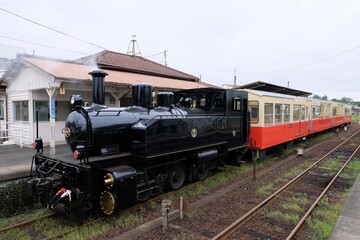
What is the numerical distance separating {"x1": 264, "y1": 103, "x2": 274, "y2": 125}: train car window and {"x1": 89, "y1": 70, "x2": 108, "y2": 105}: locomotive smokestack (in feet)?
19.8

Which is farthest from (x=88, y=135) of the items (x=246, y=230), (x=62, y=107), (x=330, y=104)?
(x=330, y=104)

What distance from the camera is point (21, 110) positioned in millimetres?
11094

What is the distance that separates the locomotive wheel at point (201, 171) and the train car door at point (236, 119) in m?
1.00

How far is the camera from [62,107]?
1095cm

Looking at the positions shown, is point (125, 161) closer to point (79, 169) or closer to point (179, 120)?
point (79, 169)

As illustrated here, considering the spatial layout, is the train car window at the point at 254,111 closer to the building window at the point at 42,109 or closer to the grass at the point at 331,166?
the grass at the point at 331,166

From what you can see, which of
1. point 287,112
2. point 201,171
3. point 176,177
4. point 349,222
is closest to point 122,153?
point 176,177

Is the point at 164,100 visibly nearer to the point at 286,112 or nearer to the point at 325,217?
the point at 325,217

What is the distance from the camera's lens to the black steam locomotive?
4.29 m

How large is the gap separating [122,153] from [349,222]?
4167 mm

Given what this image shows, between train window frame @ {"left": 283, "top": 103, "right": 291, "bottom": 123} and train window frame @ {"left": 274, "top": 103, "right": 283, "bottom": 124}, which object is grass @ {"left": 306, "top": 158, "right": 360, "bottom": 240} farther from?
train window frame @ {"left": 283, "top": 103, "right": 291, "bottom": 123}

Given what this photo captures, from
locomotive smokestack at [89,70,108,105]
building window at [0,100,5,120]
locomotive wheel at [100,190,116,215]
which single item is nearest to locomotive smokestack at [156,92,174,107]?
locomotive smokestack at [89,70,108,105]

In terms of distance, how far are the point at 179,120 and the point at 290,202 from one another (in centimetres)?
298

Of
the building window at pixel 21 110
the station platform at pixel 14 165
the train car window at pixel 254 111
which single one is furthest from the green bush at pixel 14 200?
the train car window at pixel 254 111
